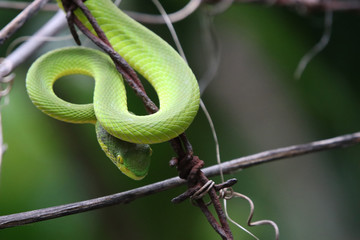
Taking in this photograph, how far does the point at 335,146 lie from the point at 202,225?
1.70 m

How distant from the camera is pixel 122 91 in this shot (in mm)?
1864

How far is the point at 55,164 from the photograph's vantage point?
353 cm

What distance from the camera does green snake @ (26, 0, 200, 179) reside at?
1584 millimetres

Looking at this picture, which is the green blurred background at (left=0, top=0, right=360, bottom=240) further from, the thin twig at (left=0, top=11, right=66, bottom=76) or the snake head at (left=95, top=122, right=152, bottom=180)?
the snake head at (left=95, top=122, right=152, bottom=180)

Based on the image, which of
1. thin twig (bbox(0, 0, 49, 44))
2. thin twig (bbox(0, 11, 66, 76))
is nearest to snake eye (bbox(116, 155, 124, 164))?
thin twig (bbox(0, 0, 49, 44))

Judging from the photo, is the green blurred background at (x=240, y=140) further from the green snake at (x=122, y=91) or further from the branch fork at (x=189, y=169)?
the branch fork at (x=189, y=169)

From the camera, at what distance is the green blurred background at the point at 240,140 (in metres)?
3.40

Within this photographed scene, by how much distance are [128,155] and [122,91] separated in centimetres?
31

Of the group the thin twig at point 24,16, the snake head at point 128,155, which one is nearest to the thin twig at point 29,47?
the thin twig at point 24,16

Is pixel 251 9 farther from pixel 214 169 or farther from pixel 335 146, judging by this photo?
pixel 214 169

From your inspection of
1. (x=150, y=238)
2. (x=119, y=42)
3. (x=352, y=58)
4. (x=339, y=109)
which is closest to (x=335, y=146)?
(x=119, y=42)

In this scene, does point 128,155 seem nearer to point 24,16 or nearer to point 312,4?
point 24,16

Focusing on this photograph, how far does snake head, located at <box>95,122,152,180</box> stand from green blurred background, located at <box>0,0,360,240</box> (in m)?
1.52

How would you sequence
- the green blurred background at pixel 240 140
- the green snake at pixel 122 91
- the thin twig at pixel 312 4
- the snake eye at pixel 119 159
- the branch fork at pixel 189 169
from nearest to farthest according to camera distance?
the branch fork at pixel 189 169 < the green snake at pixel 122 91 < the snake eye at pixel 119 159 < the green blurred background at pixel 240 140 < the thin twig at pixel 312 4
